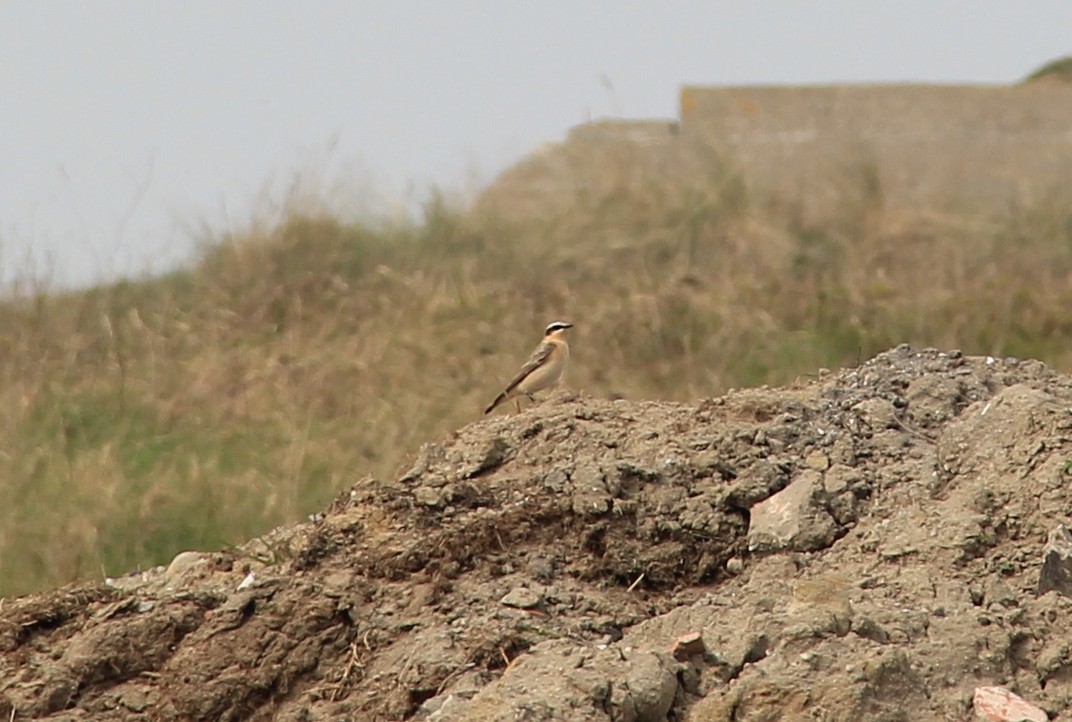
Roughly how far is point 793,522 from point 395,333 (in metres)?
8.05

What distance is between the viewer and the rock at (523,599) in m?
4.51

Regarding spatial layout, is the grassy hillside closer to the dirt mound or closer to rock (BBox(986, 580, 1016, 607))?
the dirt mound

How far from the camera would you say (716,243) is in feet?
49.8

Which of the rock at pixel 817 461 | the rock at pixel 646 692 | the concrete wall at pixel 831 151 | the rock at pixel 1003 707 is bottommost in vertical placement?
the rock at pixel 1003 707

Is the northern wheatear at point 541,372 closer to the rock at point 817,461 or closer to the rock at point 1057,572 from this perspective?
the rock at point 817,461

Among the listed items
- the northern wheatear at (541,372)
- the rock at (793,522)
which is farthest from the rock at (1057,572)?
the northern wheatear at (541,372)

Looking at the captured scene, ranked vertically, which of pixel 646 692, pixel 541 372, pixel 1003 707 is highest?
pixel 541 372

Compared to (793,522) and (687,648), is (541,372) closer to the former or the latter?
(793,522)

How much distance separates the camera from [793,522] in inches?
188

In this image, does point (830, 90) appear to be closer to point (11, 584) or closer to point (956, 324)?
point (956, 324)

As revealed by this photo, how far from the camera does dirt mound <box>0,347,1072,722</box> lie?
4.14 m

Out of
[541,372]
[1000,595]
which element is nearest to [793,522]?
[1000,595]

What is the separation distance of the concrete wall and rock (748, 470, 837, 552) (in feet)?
36.7

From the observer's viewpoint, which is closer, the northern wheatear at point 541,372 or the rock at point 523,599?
the rock at point 523,599
